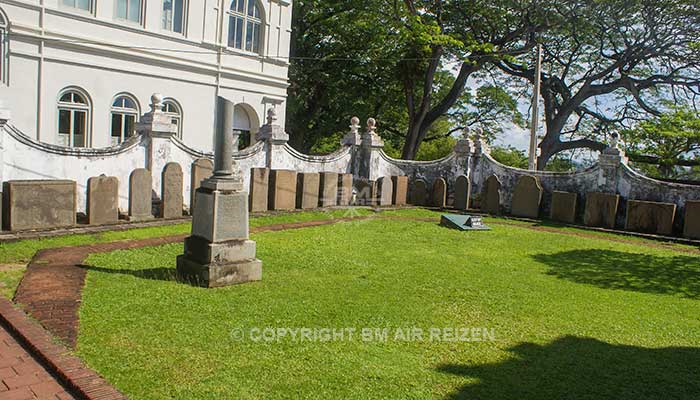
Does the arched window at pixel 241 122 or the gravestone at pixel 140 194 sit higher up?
the arched window at pixel 241 122

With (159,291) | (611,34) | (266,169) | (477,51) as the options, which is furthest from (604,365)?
(611,34)

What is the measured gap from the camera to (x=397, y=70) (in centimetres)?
2898

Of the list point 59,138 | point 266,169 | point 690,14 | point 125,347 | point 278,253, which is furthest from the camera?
point 690,14

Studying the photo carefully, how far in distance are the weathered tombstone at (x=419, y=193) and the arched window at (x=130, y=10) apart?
10.6 m

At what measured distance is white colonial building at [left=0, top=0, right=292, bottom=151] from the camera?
1645 cm

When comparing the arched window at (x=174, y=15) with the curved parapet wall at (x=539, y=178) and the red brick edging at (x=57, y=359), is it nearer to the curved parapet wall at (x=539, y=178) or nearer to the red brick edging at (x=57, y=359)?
the curved parapet wall at (x=539, y=178)

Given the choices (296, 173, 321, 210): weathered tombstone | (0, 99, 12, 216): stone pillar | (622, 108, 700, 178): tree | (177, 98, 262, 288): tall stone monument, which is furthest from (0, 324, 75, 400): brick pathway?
(622, 108, 700, 178): tree

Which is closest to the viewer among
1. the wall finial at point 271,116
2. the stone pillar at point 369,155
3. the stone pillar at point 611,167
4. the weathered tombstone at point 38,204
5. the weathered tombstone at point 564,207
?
the weathered tombstone at point 38,204

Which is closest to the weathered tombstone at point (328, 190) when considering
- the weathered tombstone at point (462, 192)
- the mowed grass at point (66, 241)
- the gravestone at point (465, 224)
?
the mowed grass at point (66, 241)

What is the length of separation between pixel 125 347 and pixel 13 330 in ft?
4.09

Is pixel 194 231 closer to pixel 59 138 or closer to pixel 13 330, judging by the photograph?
pixel 13 330

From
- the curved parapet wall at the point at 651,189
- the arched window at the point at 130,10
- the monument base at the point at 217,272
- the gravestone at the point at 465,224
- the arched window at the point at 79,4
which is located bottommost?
the monument base at the point at 217,272

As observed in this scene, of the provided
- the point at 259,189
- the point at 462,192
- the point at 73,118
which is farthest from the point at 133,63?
the point at 462,192

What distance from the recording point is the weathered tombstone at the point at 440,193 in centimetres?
1850
